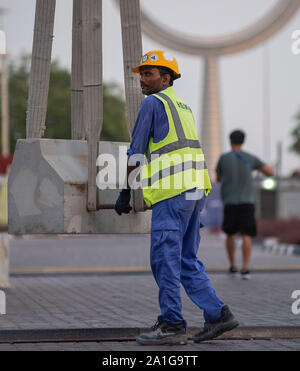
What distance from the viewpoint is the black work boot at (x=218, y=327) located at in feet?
21.1

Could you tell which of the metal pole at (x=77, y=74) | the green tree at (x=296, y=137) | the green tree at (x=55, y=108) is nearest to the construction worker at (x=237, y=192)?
the metal pole at (x=77, y=74)

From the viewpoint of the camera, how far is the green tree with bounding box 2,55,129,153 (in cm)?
5806

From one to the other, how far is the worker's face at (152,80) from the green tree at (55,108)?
50.1 meters

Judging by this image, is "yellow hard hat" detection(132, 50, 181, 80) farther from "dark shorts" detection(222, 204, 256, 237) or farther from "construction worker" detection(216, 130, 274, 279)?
"dark shorts" detection(222, 204, 256, 237)

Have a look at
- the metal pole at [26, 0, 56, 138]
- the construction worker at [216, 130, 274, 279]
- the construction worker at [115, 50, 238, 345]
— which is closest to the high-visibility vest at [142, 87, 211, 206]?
the construction worker at [115, 50, 238, 345]

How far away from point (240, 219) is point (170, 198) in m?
6.01

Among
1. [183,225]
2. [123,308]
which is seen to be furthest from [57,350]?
[123,308]

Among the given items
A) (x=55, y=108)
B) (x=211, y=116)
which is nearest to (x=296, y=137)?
A: (x=211, y=116)

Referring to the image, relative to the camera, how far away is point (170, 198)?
6.35 metres

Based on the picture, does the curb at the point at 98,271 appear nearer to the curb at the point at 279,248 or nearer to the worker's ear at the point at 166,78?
the curb at the point at 279,248

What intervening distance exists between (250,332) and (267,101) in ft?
173

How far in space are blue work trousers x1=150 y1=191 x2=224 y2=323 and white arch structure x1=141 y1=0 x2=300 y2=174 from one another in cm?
4086
